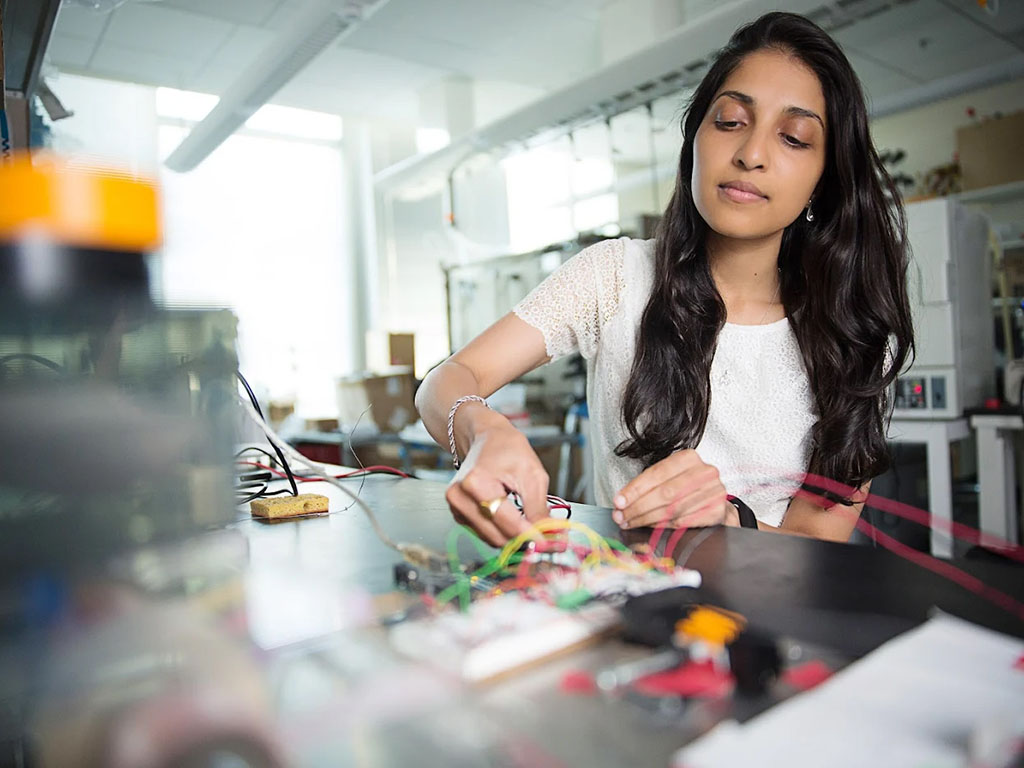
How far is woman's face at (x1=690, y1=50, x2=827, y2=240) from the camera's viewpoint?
3.26 ft

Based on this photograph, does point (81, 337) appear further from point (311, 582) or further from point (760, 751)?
point (760, 751)

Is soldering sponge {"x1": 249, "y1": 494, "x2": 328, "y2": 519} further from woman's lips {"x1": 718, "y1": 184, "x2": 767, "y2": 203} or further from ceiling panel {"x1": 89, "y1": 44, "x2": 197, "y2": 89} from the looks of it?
ceiling panel {"x1": 89, "y1": 44, "x2": 197, "y2": 89}

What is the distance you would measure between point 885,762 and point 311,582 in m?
0.39

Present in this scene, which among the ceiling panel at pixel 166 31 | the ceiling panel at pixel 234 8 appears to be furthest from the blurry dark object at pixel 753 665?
the ceiling panel at pixel 166 31

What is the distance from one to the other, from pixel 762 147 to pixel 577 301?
365mm

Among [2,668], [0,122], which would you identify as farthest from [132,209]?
[0,122]

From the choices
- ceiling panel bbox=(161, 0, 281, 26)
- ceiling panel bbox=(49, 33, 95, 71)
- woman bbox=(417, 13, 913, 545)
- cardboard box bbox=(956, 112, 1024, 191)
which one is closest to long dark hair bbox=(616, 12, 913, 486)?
woman bbox=(417, 13, 913, 545)

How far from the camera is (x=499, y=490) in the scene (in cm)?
62

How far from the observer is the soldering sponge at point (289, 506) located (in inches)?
32.5

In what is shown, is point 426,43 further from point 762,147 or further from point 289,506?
point 289,506

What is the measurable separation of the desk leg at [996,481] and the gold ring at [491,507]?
2.22 metres

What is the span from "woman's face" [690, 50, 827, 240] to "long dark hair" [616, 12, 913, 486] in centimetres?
4

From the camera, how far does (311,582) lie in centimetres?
53

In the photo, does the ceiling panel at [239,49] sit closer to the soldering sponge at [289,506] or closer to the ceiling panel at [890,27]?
the ceiling panel at [890,27]
